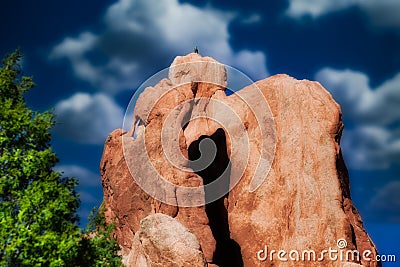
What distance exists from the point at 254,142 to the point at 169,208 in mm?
7966

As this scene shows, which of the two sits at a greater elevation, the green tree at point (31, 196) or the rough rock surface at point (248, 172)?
the rough rock surface at point (248, 172)

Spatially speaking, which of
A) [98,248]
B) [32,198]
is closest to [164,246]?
[98,248]

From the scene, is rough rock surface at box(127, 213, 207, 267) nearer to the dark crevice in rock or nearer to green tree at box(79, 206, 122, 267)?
green tree at box(79, 206, 122, 267)

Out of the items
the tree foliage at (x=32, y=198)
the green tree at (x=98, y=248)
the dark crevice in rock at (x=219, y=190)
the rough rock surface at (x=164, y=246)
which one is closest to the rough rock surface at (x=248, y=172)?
the dark crevice in rock at (x=219, y=190)

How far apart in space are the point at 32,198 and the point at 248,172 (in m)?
20.4

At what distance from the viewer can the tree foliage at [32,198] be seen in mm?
20172

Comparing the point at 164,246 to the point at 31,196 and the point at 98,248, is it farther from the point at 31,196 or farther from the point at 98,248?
the point at 31,196

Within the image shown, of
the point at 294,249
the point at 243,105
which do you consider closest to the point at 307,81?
the point at 243,105

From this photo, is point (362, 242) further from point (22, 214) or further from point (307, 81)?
point (22, 214)

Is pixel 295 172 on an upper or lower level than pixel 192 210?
upper

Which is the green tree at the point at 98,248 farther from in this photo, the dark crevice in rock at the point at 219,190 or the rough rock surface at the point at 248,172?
the dark crevice in rock at the point at 219,190

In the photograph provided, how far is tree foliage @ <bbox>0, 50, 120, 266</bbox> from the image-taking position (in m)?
20.2

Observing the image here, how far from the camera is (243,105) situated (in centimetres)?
4122

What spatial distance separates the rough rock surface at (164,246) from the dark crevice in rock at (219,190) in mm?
8507
